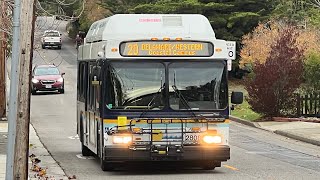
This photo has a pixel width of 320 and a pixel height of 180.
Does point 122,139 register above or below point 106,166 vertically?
above

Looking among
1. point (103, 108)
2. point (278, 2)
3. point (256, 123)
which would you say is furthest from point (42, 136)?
point (278, 2)

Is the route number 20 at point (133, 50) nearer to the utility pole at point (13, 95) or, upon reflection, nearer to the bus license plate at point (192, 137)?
the bus license plate at point (192, 137)

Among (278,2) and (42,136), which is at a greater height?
(278,2)

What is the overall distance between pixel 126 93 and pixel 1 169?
3.26m

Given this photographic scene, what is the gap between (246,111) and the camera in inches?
1339

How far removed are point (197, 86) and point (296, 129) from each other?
484 inches

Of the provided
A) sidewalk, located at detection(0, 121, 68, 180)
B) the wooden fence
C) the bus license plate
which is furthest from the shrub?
the bus license plate

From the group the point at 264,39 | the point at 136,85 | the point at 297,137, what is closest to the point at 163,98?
the point at 136,85

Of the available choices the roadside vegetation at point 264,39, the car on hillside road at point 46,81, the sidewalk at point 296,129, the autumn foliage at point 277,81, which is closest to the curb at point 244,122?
the sidewalk at point 296,129

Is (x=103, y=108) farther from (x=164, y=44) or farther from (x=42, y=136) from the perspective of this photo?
(x=42, y=136)

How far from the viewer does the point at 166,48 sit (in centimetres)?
1539

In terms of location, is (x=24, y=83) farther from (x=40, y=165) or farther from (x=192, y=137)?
(x=40, y=165)

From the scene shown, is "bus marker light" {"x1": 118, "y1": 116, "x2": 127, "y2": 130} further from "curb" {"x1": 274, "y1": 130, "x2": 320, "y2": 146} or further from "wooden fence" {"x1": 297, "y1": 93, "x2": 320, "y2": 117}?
"wooden fence" {"x1": 297, "y1": 93, "x2": 320, "y2": 117}

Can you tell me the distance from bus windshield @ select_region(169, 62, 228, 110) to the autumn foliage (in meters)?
14.4
